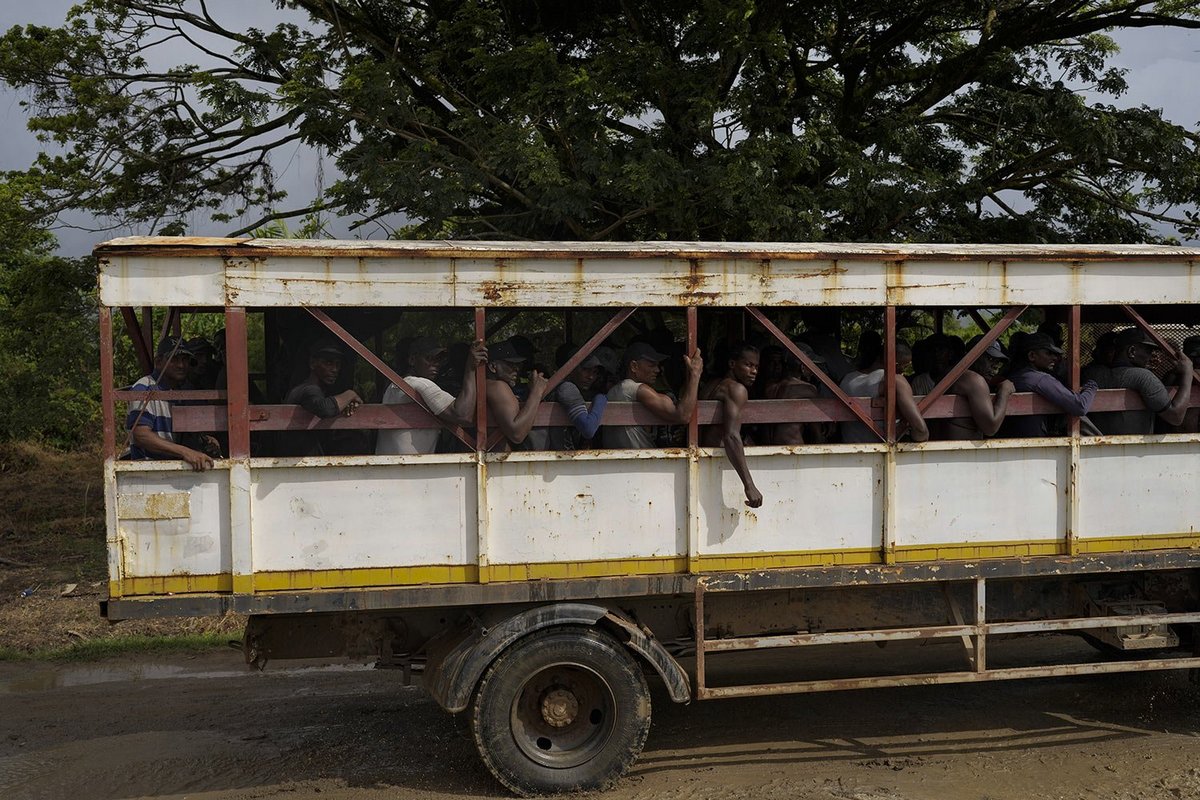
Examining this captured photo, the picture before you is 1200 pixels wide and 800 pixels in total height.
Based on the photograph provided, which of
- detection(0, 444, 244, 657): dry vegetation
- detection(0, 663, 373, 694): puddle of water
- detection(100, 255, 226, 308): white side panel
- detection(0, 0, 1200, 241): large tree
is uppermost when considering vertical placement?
detection(0, 0, 1200, 241): large tree

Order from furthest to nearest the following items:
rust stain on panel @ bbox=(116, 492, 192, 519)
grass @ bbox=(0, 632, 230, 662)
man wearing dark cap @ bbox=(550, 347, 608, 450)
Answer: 1. grass @ bbox=(0, 632, 230, 662)
2. man wearing dark cap @ bbox=(550, 347, 608, 450)
3. rust stain on panel @ bbox=(116, 492, 192, 519)

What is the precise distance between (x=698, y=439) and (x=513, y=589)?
122cm

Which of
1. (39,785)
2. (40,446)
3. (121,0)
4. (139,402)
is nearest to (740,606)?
(139,402)

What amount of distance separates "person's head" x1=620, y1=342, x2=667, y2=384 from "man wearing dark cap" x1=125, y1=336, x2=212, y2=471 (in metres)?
2.18

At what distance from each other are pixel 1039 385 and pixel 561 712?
308 cm

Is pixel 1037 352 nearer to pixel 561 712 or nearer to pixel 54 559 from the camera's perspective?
pixel 561 712

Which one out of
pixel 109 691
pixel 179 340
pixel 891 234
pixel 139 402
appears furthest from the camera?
pixel 891 234

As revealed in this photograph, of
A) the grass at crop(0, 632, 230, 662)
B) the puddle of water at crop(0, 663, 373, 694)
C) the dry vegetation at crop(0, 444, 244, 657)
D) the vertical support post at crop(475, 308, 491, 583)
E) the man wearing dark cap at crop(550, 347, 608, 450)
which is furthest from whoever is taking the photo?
the dry vegetation at crop(0, 444, 244, 657)

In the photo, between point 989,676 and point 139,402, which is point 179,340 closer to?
point 139,402

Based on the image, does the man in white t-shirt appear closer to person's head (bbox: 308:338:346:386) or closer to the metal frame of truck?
the metal frame of truck

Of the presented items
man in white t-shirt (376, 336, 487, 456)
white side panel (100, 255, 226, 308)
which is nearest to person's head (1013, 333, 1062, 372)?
man in white t-shirt (376, 336, 487, 456)

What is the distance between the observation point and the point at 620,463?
5.04 metres

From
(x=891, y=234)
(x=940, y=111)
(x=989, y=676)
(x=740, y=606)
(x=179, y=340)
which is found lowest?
(x=989, y=676)

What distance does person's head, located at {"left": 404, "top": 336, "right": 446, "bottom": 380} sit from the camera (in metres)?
5.59
